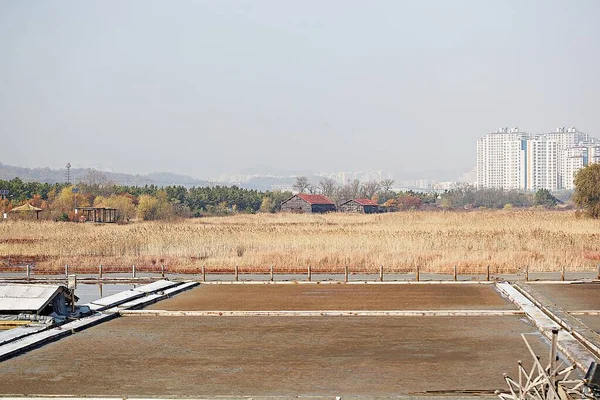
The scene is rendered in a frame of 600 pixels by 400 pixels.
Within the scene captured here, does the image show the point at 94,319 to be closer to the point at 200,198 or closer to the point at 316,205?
the point at 316,205

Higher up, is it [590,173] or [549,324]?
[590,173]

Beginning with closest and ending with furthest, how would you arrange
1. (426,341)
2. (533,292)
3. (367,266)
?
(426,341)
(533,292)
(367,266)

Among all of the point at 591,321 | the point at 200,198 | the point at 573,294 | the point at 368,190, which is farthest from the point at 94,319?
the point at 368,190

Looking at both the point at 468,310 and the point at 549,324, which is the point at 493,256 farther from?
the point at 549,324

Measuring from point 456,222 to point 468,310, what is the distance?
32118mm

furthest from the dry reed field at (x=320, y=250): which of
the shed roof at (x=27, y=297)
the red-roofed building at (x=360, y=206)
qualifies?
the red-roofed building at (x=360, y=206)

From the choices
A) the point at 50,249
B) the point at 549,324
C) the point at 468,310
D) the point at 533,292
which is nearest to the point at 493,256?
the point at 533,292

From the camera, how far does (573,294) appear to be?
65.5ft

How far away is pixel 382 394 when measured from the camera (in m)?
10.5

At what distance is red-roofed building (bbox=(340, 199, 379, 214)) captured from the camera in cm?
8831

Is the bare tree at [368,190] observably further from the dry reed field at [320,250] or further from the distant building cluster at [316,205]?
the dry reed field at [320,250]

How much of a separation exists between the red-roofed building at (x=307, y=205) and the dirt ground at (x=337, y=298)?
60.5 meters

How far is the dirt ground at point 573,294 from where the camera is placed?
706 inches

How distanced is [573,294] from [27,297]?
41.5 ft
